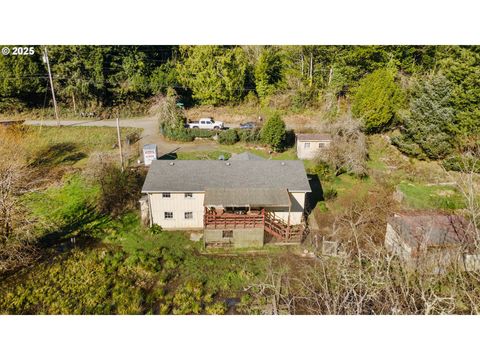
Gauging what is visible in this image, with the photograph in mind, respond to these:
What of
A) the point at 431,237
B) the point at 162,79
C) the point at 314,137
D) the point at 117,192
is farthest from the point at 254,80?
the point at 431,237

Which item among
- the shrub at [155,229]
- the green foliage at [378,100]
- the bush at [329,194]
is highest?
the green foliage at [378,100]

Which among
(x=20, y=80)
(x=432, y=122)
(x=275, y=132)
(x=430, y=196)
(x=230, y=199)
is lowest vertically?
(x=430, y=196)

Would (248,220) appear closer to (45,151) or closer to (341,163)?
(341,163)

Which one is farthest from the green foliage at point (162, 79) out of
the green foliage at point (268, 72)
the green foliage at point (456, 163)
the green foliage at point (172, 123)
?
the green foliage at point (456, 163)

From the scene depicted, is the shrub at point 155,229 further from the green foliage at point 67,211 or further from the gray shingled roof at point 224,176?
the green foliage at point 67,211

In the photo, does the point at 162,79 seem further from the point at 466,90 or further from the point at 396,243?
the point at 396,243

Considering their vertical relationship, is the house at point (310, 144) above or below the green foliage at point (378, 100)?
below
